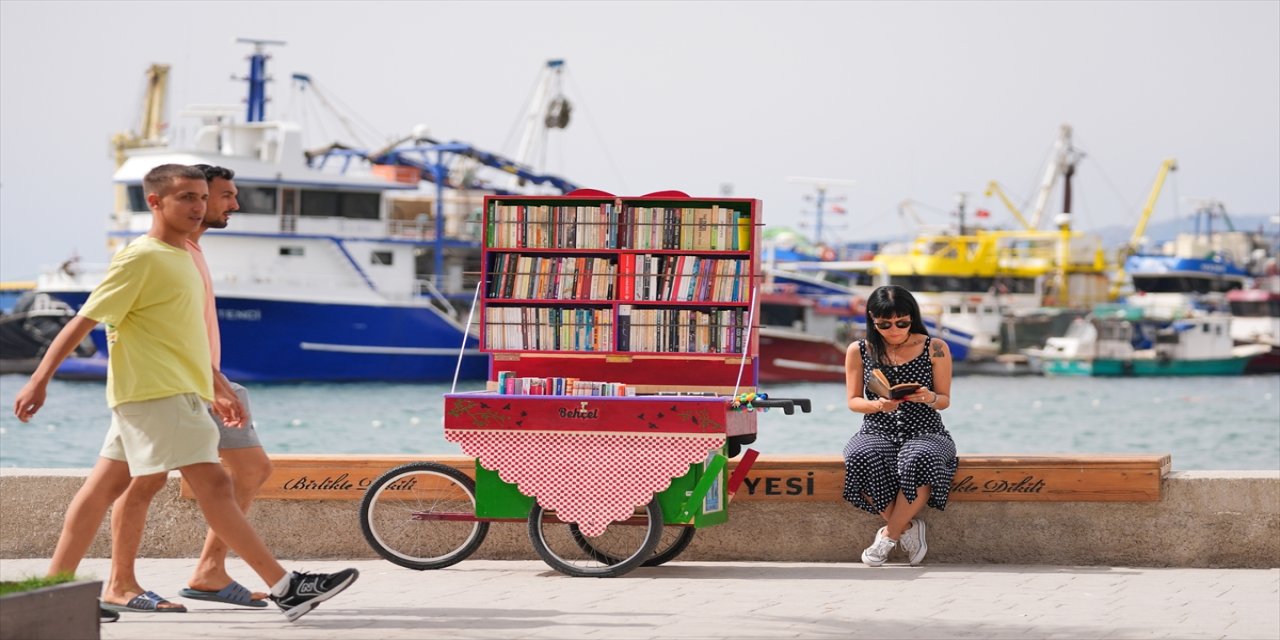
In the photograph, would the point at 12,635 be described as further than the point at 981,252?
No

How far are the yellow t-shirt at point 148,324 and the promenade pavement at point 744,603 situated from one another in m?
0.80

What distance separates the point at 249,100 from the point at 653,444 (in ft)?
159

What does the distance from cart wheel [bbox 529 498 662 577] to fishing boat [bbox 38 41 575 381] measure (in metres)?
39.7

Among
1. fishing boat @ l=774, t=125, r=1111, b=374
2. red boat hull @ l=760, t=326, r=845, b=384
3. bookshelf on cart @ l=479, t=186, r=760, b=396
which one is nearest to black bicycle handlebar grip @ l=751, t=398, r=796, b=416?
bookshelf on cart @ l=479, t=186, r=760, b=396

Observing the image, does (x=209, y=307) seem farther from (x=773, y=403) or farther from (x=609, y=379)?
(x=609, y=379)

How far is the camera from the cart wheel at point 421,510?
806 cm

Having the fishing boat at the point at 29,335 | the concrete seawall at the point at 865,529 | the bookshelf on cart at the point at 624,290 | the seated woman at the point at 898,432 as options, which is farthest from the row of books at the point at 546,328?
the fishing boat at the point at 29,335

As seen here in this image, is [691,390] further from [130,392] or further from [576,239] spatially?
[130,392]

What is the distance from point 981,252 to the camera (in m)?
82.1

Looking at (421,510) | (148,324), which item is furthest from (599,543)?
(148,324)

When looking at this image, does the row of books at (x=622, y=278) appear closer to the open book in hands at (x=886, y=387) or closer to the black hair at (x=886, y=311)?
the black hair at (x=886, y=311)

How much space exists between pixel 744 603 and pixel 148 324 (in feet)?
8.09

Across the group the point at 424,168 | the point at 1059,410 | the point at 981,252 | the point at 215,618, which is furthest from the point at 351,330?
the point at 215,618

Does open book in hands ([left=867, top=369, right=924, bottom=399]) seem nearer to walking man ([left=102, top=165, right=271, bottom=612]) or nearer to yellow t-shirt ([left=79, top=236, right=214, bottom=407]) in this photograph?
walking man ([left=102, top=165, right=271, bottom=612])
